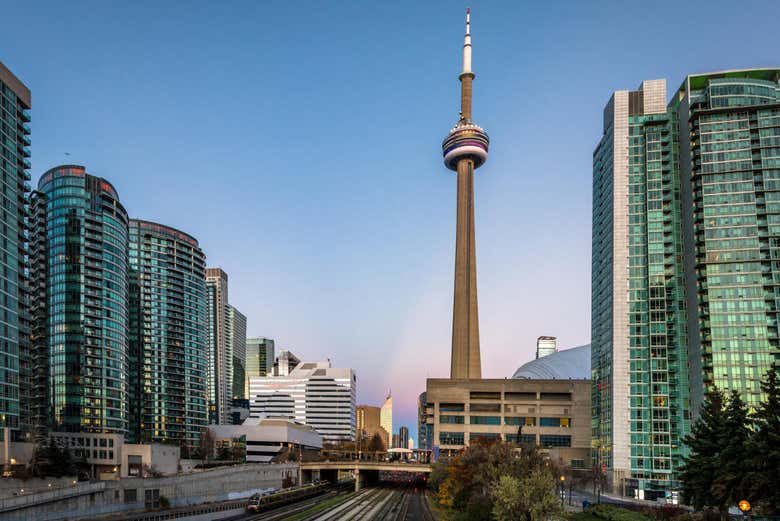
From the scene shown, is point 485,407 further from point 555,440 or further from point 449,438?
point 555,440

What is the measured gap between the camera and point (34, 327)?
168375 millimetres

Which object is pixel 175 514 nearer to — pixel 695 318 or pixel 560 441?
pixel 695 318

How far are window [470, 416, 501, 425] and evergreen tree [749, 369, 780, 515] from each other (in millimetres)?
125206

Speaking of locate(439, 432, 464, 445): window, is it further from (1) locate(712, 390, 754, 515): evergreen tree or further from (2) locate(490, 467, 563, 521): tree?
(2) locate(490, 467, 563, 521): tree

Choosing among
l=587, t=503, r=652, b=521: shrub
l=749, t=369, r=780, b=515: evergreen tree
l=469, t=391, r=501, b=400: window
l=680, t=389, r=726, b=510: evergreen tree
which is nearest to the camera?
l=749, t=369, r=780, b=515: evergreen tree

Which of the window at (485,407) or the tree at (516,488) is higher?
the tree at (516,488)

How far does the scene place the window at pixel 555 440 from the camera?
576ft

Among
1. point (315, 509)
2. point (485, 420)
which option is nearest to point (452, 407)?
point (485, 420)

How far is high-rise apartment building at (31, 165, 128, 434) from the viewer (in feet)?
546

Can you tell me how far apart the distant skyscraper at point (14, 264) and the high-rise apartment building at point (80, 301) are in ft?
127

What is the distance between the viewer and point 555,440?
17562 centimetres

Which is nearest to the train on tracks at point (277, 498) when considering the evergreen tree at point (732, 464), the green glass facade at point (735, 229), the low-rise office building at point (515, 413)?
the low-rise office building at point (515, 413)

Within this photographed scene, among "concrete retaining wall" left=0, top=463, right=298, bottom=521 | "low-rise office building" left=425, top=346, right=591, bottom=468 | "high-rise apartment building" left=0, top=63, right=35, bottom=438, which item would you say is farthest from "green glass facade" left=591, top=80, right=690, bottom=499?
"high-rise apartment building" left=0, top=63, right=35, bottom=438

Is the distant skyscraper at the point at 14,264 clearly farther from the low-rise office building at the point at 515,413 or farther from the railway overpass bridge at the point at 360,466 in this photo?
the low-rise office building at the point at 515,413
